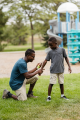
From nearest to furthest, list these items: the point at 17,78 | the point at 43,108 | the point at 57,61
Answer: the point at 43,108
the point at 57,61
the point at 17,78

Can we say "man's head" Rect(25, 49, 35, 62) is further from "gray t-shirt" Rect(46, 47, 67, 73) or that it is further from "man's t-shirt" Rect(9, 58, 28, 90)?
"gray t-shirt" Rect(46, 47, 67, 73)

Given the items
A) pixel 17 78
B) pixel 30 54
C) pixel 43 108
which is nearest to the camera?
pixel 43 108

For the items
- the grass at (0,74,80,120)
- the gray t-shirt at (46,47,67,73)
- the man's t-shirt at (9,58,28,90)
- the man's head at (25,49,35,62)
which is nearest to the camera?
the grass at (0,74,80,120)

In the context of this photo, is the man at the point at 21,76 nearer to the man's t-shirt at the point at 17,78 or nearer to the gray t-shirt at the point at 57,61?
the man's t-shirt at the point at 17,78

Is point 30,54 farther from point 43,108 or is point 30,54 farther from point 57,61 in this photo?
point 43,108

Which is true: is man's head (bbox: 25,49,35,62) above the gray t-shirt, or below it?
above

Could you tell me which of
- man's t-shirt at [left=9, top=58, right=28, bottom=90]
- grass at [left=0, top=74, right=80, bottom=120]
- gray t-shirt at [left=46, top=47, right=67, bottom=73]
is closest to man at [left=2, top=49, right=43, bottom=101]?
man's t-shirt at [left=9, top=58, right=28, bottom=90]

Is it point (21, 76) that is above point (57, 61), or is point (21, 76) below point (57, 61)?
below

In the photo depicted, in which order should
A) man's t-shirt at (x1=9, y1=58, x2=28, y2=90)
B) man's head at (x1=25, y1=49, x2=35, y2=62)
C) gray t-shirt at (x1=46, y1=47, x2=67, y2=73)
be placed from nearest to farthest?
man's head at (x1=25, y1=49, x2=35, y2=62) < gray t-shirt at (x1=46, y1=47, x2=67, y2=73) < man's t-shirt at (x1=9, y1=58, x2=28, y2=90)

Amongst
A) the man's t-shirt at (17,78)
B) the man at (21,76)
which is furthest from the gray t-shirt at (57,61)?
the man's t-shirt at (17,78)

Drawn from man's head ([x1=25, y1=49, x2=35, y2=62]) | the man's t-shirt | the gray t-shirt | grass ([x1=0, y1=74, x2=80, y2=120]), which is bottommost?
grass ([x1=0, y1=74, x2=80, y2=120])

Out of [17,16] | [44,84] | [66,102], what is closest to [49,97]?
[66,102]

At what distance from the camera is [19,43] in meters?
58.2

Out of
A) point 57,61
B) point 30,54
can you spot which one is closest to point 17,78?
point 30,54
